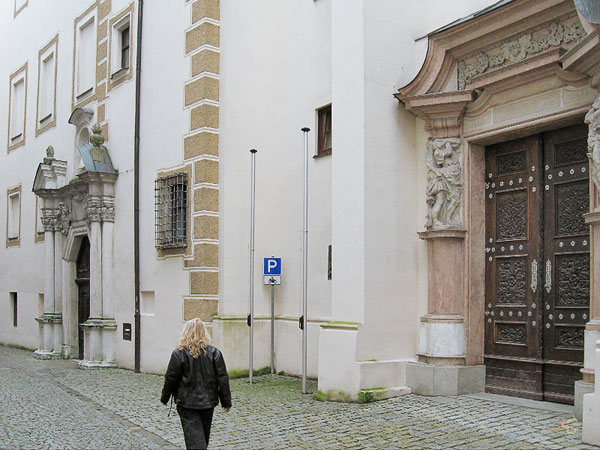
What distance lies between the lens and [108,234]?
1419cm

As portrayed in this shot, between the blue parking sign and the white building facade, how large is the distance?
0.42m

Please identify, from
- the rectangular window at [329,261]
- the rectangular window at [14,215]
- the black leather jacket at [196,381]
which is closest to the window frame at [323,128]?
the rectangular window at [329,261]

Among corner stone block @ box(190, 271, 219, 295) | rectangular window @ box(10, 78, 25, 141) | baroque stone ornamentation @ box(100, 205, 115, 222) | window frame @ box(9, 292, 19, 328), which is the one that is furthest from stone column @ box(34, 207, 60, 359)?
corner stone block @ box(190, 271, 219, 295)

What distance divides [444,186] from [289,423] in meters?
3.48

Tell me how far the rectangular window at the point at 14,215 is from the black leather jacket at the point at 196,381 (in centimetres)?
1651

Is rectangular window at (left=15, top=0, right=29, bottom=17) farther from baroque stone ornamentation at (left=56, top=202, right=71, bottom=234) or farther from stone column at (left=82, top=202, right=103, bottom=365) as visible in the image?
stone column at (left=82, top=202, right=103, bottom=365)

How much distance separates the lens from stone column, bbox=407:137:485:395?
8.39 meters

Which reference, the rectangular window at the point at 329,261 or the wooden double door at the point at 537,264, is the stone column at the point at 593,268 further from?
the rectangular window at the point at 329,261

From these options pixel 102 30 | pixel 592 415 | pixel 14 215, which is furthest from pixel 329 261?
pixel 14 215

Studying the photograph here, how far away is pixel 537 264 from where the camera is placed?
7875mm

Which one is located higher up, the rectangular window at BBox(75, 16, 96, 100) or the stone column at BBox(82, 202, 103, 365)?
the rectangular window at BBox(75, 16, 96, 100)

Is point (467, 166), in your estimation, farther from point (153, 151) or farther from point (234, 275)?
point (153, 151)

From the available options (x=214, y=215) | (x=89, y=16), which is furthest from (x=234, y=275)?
(x=89, y=16)

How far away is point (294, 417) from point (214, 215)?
14.4ft
